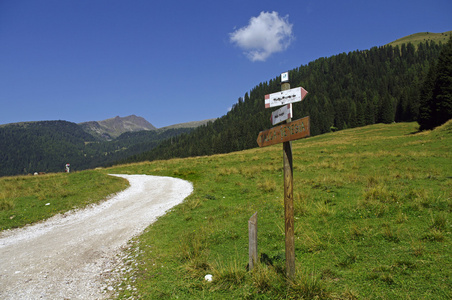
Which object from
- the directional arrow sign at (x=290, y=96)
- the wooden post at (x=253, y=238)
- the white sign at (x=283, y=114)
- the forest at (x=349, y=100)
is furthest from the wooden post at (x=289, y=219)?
the forest at (x=349, y=100)

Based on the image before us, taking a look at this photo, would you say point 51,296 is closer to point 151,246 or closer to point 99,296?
point 99,296

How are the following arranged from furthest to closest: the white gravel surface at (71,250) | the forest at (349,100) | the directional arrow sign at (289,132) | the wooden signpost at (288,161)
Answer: the forest at (349,100) < the white gravel surface at (71,250) < the wooden signpost at (288,161) < the directional arrow sign at (289,132)

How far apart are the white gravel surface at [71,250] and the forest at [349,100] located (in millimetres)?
100558

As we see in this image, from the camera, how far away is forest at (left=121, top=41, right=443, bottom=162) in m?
106

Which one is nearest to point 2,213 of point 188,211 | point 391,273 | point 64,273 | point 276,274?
point 64,273

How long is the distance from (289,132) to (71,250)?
30.3ft

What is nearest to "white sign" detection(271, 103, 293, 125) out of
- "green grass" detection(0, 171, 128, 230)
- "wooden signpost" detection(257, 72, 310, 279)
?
"wooden signpost" detection(257, 72, 310, 279)

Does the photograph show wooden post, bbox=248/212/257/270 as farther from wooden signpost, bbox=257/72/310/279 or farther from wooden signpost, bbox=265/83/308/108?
wooden signpost, bbox=265/83/308/108

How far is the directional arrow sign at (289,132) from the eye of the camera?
182 inches

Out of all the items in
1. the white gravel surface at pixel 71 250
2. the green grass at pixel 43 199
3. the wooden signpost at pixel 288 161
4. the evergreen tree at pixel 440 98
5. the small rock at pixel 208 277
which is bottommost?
the white gravel surface at pixel 71 250

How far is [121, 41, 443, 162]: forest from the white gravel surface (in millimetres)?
100558

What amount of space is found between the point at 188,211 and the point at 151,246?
14.2ft

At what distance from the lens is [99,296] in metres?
5.71

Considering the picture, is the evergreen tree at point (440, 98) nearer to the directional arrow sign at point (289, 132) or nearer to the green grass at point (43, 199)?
the directional arrow sign at point (289, 132)
